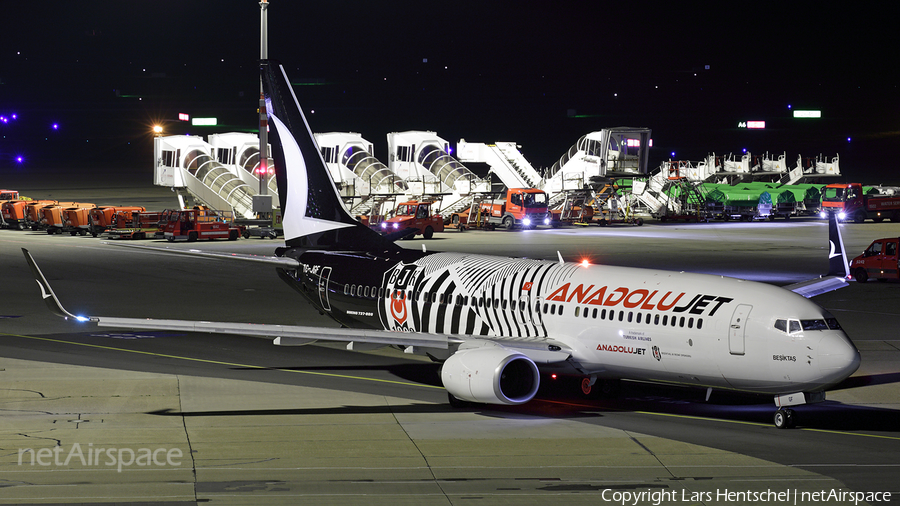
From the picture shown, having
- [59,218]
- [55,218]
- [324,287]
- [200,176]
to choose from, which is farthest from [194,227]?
[324,287]

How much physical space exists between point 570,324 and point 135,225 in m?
61.3

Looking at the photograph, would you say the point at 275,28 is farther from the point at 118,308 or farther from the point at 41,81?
the point at 118,308

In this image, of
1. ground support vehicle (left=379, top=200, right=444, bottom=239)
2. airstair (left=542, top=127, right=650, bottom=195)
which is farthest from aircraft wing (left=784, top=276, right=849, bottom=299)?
airstair (left=542, top=127, right=650, bottom=195)

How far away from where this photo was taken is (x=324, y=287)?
27969 mm

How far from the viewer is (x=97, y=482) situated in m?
16.1

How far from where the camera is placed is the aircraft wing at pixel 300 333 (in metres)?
19.9

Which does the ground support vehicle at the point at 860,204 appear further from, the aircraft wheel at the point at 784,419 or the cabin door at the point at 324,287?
the aircraft wheel at the point at 784,419

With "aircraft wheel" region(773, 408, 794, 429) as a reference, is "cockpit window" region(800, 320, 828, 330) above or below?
above

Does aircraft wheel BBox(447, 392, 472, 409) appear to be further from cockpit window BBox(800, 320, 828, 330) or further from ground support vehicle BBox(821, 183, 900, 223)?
ground support vehicle BBox(821, 183, 900, 223)

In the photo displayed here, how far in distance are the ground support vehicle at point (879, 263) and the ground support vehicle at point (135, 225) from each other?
5191 centimetres

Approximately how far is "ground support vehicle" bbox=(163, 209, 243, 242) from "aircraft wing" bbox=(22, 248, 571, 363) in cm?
5212

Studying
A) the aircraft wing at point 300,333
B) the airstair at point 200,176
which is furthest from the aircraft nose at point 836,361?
the airstair at point 200,176

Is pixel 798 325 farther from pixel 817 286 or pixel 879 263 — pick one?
pixel 879 263

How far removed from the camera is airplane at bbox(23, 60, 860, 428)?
19.4m
